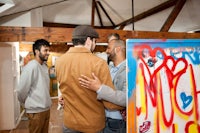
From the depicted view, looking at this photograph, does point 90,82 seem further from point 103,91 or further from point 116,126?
point 116,126

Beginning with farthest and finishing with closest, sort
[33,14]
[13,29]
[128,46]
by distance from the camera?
Result: [33,14]
[13,29]
[128,46]

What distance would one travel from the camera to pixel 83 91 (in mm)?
1452

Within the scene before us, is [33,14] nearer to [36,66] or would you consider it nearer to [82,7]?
[82,7]

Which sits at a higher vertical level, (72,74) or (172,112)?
(72,74)

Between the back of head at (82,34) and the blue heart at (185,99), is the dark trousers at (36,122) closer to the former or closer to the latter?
the back of head at (82,34)

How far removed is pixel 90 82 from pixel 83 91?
96 millimetres

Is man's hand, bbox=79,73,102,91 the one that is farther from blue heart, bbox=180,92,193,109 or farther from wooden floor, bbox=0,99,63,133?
wooden floor, bbox=0,99,63,133

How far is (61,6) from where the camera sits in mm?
5363

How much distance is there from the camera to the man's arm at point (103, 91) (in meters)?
1.37

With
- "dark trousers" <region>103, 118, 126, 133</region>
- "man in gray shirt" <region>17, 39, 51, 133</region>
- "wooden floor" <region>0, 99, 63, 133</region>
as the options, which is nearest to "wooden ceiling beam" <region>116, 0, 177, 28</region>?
"wooden floor" <region>0, 99, 63, 133</region>

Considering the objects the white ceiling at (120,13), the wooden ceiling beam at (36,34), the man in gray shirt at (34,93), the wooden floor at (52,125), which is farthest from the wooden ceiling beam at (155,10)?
the man in gray shirt at (34,93)

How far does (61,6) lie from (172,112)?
4.56m

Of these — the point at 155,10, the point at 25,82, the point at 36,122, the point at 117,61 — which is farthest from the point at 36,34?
the point at 155,10

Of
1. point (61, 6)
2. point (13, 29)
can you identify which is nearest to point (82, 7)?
point (61, 6)
